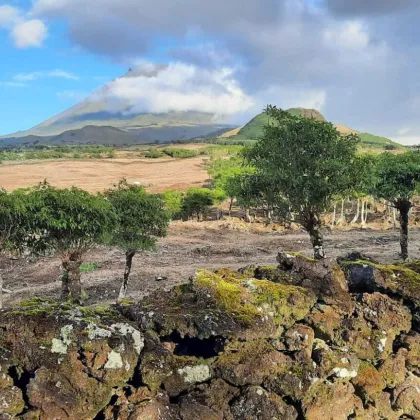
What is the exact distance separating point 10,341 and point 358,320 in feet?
30.6

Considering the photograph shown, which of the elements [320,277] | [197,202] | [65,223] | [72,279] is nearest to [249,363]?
[320,277]

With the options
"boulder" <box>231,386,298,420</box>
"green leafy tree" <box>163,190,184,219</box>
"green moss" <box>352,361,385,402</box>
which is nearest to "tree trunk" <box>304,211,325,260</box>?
"green moss" <box>352,361,385,402</box>

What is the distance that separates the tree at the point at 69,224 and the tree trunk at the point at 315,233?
1112cm

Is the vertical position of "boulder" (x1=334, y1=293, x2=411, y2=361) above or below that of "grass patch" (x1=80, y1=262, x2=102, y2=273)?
above

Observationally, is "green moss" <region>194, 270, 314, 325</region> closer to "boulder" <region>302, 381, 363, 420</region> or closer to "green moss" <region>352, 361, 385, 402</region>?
"boulder" <region>302, 381, 363, 420</region>

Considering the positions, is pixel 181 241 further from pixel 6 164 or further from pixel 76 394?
pixel 6 164

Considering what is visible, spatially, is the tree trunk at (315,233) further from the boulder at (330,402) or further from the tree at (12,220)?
the tree at (12,220)

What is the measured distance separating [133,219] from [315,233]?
10.8m

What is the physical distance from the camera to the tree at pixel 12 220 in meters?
23.5

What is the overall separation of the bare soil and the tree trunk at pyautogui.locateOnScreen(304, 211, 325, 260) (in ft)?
35.8

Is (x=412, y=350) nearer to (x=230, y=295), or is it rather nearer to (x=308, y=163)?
(x=230, y=295)

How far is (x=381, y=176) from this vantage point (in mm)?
33594

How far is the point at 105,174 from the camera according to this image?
15825 centimetres

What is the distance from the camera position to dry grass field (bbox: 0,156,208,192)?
5198 inches
